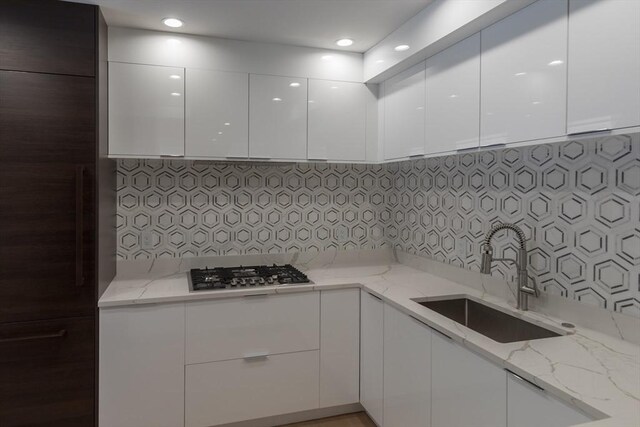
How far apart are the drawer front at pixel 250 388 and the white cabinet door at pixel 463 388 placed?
0.93 metres

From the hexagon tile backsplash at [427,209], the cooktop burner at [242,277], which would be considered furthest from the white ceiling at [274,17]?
the cooktop burner at [242,277]

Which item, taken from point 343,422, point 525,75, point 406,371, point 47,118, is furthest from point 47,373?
point 525,75

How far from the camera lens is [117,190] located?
8.99 feet

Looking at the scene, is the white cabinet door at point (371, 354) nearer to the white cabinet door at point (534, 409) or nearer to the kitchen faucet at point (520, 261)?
the kitchen faucet at point (520, 261)

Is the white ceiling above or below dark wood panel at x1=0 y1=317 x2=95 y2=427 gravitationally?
above

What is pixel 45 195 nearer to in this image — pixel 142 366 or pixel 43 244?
pixel 43 244

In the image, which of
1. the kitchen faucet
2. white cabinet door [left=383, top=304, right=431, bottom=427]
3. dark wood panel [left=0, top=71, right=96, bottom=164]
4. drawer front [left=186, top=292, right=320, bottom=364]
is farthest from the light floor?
dark wood panel [left=0, top=71, right=96, bottom=164]

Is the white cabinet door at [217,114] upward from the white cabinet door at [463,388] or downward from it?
upward

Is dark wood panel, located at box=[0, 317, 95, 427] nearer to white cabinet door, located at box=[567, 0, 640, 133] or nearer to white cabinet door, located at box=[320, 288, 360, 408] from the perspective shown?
white cabinet door, located at box=[320, 288, 360, 408]

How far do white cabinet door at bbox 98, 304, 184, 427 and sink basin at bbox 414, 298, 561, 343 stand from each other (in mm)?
1394

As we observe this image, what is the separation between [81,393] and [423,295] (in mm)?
1909

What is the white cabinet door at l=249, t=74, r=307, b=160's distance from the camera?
2.70m

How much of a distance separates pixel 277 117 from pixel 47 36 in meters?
1.30

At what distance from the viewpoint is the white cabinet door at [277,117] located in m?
2.70
